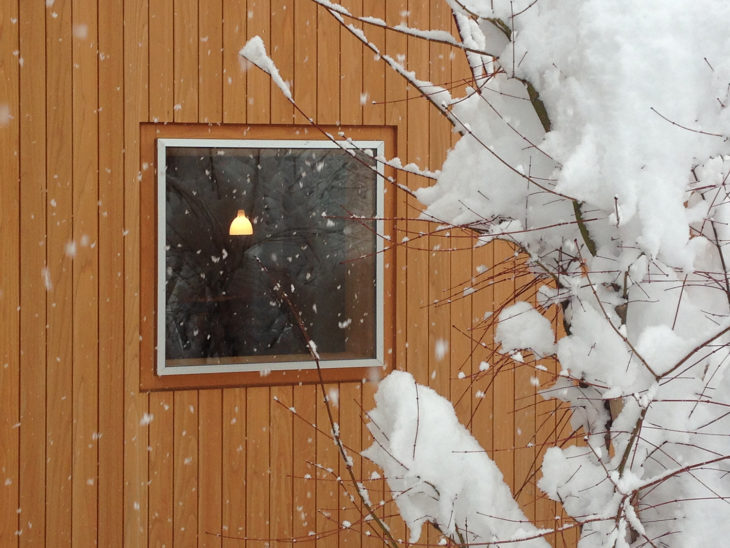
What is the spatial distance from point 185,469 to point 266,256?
0.91 m

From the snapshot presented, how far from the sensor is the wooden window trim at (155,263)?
12.1 ft

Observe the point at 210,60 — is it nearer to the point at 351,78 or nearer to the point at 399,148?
the point at 351,78

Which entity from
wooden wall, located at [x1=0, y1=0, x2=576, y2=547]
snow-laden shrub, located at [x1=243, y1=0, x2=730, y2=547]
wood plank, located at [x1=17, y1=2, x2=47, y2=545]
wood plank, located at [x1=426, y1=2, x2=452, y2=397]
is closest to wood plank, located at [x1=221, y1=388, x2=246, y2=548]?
wooden wall, located at [x1=0, y1=0, x2=576, y2=547]

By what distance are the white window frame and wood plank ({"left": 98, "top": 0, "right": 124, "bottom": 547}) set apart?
148mm

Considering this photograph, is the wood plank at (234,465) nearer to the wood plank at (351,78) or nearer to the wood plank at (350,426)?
the wood plank at (350,426)

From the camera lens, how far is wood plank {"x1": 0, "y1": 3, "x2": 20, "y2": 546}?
3.53 m

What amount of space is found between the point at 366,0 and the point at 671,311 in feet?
8.77

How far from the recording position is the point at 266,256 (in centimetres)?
376

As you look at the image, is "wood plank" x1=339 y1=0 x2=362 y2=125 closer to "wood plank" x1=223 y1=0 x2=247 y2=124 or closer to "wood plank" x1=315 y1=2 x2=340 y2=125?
"wood plank" x1=315 y1=2 x2=340 y2=125

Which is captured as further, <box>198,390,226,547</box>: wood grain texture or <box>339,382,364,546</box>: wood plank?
<box>339,382,364,546</box>: wood plank

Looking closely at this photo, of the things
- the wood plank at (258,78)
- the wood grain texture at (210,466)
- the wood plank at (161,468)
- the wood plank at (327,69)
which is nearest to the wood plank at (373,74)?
the wood plank at (327,69)

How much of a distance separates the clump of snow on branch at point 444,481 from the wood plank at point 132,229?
2.21 metres

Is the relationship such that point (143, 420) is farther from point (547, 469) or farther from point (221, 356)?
point (547, 469)

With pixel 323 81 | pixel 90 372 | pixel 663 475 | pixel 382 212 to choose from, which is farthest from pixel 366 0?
pixel 663 475
